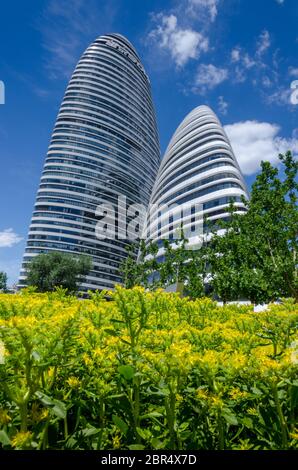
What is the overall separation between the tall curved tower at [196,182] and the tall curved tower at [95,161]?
2403cm

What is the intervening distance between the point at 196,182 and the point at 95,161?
150 feet

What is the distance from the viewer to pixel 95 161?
3900 inches

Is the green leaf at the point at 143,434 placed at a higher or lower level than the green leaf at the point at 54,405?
lower

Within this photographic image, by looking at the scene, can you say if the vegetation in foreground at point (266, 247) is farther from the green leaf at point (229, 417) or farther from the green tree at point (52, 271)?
the green tree at point (52, 271)

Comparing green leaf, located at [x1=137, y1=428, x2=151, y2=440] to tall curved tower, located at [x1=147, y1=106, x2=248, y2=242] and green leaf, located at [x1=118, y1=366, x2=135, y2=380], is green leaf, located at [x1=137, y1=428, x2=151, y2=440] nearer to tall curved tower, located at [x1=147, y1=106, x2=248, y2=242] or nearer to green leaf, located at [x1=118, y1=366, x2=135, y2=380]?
green leaf, located at [x1=118, y1=366, x2=135, y2=380]

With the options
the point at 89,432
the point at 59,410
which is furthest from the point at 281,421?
the point at 59,410

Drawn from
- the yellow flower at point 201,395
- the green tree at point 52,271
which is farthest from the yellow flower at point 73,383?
the green tree at point 52,271

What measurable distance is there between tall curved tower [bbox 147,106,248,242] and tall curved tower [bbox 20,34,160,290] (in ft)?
78.9

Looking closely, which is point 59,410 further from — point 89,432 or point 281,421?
point 281,421

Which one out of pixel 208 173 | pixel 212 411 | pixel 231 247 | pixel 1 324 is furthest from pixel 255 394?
pixel 208 173

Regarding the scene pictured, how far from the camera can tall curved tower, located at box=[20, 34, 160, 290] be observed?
8944 cm

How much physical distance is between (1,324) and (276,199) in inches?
712

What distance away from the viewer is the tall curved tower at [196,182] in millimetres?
60625

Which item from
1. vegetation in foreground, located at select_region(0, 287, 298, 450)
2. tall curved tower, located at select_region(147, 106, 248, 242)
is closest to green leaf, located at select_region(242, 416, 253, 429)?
vegetation in foreground, located at select_region(0, 287, 298, 450)
